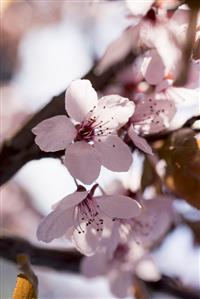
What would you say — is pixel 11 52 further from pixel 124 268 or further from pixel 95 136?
pixel 95 136

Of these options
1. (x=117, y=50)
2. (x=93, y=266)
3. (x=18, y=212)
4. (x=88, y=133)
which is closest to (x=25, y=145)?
(x=88, y=133)

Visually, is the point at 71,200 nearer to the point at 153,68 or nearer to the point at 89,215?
the point at 89,215

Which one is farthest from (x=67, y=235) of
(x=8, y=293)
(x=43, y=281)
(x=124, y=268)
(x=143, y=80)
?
(x=43, y=281)

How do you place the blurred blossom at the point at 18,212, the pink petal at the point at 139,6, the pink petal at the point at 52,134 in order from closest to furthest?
the pink petal at the point at 52,134
the pink petal at the point at 139,6
the blurred blossom at the point at 18,212

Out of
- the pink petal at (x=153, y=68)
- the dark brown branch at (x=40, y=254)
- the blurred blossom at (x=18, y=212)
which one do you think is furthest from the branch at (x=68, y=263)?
the pink petal at (x=153, y=68)

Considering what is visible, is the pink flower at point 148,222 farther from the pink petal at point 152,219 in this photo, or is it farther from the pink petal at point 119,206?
the pink petal at point 119,206

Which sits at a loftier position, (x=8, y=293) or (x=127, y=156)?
(x=127, y=156)

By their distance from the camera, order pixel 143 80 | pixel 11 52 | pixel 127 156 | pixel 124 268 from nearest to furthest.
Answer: pixel 127 156, pixel 143 80, pixel 124 268, pixel 11 52
